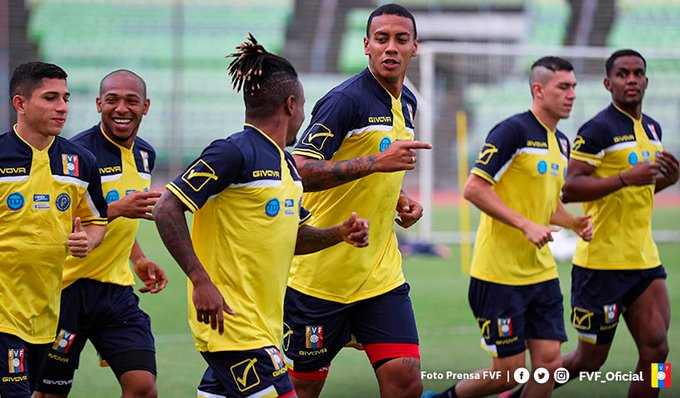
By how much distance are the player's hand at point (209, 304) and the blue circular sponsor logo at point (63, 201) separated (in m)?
1.35

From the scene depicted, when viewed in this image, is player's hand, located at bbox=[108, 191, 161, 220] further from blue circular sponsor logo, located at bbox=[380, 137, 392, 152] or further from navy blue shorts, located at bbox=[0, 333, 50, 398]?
blue circular sponsor logo, located at bbox=[380, 137, 392, 152]

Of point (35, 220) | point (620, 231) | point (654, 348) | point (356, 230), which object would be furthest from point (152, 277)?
point (654, 348)

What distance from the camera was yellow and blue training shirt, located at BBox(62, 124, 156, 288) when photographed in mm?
6281

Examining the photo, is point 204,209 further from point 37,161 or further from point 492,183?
point 492,183

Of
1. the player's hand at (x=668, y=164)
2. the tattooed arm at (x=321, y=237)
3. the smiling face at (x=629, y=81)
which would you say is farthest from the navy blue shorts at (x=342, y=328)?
the smiling face at (x=629, y=81)

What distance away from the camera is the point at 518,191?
7082mm

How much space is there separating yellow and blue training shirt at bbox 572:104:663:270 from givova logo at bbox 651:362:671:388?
2.45ft

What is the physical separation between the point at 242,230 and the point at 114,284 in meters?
1.88

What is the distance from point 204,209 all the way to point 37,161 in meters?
1.24

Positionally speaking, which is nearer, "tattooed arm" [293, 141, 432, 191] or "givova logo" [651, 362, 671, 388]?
"tattooed arm" [293, 141, 432, 191]

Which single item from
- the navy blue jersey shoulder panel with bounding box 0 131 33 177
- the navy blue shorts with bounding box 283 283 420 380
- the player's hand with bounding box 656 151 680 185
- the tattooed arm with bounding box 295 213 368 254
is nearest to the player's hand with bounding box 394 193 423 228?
the navy blue shorts with bounding box 283 283 420 380

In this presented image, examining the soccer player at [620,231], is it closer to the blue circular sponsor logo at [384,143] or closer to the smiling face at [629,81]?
the smiling face at [629,81]

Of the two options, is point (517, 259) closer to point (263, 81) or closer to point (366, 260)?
point (366, 260)

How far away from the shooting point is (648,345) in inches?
288
